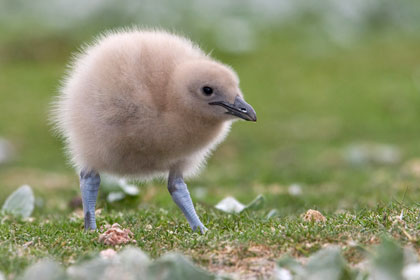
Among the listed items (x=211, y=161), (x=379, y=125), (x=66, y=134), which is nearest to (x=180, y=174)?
(x=66, y=134)

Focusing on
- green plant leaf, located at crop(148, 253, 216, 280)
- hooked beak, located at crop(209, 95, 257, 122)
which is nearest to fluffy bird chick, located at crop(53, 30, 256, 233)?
hooked beak, located at crop(209, 95, 257, 122)

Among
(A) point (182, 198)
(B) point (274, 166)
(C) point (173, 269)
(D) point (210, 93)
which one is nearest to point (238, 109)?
(D) point (210, 93)

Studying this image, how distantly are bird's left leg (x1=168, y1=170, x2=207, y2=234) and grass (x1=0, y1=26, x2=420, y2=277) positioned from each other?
4.6 inches

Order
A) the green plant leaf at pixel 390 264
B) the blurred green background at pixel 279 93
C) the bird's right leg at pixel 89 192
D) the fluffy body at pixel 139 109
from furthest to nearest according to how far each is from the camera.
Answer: the blurred green background at pixel 279 93, the bird's right leg at pixel 89 192, the fluffy body at pixel 139 109, the green plant leaf at pixel 390 264

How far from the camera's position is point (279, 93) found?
16406mm

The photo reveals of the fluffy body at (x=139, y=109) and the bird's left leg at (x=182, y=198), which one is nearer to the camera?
the fluffy body at (x=139, y=109)

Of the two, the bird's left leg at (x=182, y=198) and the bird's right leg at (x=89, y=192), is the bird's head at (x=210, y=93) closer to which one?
the bird's left leg at (x=182, y=198)

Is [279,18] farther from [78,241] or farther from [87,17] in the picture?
[78,241]

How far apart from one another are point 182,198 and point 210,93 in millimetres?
825

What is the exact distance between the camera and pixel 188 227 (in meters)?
5.41

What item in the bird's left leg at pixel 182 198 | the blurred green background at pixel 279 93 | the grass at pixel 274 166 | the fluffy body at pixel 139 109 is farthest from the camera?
the blurred green background at pixel 279 93

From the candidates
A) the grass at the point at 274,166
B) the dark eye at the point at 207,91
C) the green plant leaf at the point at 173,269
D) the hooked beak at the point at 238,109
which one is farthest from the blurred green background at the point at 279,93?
the green plant leaf at the point at 173,269

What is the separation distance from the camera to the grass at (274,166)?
4512mm

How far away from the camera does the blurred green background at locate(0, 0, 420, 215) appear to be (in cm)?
931
